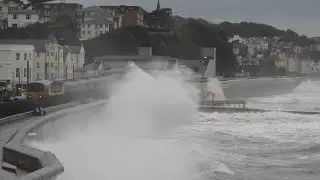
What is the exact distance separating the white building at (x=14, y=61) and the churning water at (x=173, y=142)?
1430 centimetres

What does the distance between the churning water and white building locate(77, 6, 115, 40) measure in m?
59.9

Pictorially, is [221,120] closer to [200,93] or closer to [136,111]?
[136,111]

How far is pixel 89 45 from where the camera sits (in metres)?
79.6

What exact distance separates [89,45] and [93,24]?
2029 cm

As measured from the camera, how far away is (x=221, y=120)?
34031 millimetres

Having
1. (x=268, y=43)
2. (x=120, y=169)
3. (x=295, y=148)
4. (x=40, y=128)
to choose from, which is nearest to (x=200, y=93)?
(x=295, y=148)

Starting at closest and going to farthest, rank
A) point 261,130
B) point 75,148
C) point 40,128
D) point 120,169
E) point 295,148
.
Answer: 1. point 120,169
2. point 75,148
3. point 40,128
4. point 295,148
5. point 261,130

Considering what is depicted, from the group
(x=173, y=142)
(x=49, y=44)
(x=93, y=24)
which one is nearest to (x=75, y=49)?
(x=49, y=44)

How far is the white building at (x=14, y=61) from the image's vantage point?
1905 inches

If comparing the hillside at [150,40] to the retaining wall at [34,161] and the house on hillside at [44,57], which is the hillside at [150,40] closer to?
the house on hillside at [44,57]

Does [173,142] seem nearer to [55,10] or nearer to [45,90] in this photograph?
[45,90]

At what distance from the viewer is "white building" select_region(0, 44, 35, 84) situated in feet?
159

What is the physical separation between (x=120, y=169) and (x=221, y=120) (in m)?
22.7

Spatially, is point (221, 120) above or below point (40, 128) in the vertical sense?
below
